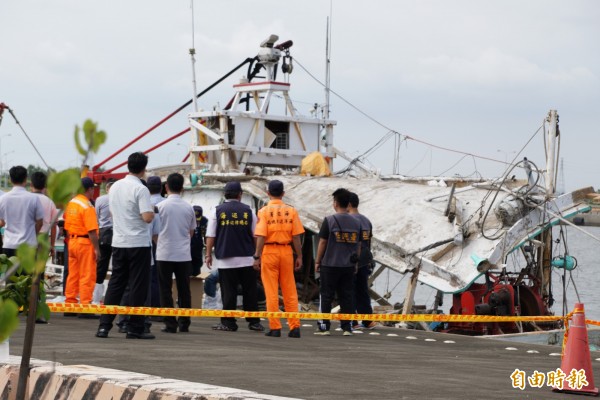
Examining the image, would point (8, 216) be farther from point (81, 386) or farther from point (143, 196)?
point (81, 386)

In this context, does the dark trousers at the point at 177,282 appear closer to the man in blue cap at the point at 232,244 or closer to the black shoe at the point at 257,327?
the man in blue cap at the point at 232,244


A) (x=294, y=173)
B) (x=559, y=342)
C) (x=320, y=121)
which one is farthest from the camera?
(x=320, y=121)

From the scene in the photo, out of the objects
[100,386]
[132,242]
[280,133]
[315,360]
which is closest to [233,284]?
[132,242]

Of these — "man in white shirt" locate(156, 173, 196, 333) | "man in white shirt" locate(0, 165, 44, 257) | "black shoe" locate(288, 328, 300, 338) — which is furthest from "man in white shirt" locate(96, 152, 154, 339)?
"black shoe" locate(288, 328, 300, 338)

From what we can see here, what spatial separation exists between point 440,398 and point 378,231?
10.4m

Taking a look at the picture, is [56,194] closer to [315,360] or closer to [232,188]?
[315,360]

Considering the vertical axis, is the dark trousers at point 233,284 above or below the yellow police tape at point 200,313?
above

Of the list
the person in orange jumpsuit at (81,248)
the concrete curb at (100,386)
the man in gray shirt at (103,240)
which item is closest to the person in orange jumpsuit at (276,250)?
the person in orange jumpsuit at (81,248)

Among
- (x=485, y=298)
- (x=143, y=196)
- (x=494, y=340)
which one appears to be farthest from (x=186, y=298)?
(x=485, y=298)

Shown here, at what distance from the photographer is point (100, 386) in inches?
264

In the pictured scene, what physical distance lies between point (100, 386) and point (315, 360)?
358 cm

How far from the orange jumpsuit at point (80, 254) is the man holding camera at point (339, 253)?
278 cm

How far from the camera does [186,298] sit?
1270cm

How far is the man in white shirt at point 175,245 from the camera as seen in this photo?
12.5m
